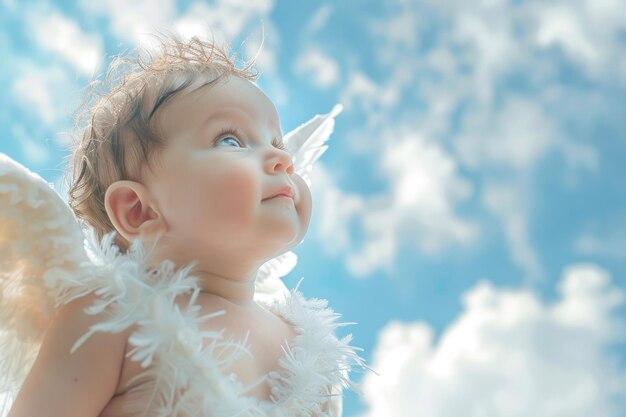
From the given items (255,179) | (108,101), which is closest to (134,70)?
(108,101)

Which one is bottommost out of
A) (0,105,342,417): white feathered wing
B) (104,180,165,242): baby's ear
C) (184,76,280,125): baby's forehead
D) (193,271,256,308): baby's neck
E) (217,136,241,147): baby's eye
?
(0,105,342,417): white feathered wing

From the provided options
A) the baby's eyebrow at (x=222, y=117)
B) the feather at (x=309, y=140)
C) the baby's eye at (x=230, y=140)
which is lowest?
the baby's eye at (x=230, y=140)

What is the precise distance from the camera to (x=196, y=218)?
3.49 ft

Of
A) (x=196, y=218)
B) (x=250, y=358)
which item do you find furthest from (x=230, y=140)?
(x=250, y=358)

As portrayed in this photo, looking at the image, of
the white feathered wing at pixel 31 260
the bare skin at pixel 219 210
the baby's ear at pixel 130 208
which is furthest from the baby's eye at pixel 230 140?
the white feathered wing at pixel 31 260

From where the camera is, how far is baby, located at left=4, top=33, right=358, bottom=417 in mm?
955

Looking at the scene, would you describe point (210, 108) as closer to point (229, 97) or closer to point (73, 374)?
point (229, 97)

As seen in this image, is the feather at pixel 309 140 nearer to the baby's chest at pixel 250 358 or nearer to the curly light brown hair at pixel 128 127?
the curly light brown hair at pixel 128 127

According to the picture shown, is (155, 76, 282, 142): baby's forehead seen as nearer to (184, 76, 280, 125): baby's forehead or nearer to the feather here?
(184, 76, 280, 125): baby's forehead

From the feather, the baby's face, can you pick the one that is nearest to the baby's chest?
the baby's face

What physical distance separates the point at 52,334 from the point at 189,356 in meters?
0.21

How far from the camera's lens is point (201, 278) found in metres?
1.09

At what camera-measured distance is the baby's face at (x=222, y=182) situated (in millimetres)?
1058

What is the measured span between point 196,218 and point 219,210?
0.13 feet
